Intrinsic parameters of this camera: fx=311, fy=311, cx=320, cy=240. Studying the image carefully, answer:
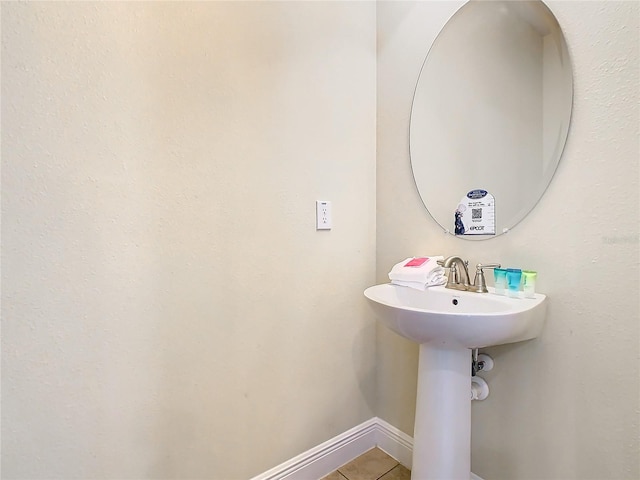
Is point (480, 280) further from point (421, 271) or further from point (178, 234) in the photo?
point (178, 234)

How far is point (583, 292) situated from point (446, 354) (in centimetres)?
41

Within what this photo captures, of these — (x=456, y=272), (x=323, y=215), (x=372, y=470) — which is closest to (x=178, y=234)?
(x=323, y=215)

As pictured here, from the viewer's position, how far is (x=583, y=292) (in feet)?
2.84

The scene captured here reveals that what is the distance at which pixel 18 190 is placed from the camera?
0.74 metres

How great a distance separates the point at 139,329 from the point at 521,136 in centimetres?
134

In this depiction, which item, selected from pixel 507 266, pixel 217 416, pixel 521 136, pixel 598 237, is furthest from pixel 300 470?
pixel 521 136

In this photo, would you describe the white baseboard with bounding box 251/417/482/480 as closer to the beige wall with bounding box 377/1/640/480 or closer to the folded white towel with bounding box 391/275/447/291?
the beige wall with bounding box 377/1/640/480

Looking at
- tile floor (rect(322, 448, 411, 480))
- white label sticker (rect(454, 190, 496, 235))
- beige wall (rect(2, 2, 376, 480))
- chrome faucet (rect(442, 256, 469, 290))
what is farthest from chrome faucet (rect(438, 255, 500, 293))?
tile floor (rect(322, 448, 411, 480))

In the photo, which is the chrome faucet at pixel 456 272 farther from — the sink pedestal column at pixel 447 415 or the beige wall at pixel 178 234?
the beige wall at pixel 178 234

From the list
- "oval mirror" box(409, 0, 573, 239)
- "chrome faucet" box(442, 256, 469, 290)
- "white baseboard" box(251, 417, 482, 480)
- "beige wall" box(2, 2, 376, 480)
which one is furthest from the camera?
"white baseboard" box(251, 417, 482, 480)

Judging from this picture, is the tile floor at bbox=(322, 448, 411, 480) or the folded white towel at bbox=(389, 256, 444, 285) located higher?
the folded white towel at bbox=(389, 256, 444, 285)

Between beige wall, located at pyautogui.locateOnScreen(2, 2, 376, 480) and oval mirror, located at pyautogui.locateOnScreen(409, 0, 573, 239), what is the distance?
311mm

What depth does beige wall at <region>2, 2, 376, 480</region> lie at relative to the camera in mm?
761

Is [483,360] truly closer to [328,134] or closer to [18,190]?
[328,134]
